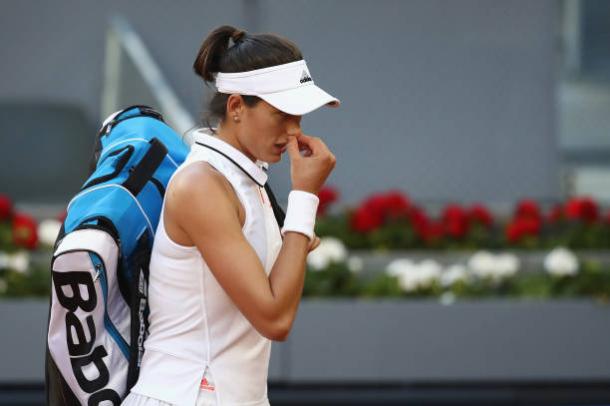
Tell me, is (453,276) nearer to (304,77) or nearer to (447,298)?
(447,298)

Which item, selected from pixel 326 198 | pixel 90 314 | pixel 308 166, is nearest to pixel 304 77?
pixel 308 166

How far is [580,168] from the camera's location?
805 centimetres

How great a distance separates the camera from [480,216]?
709 cm

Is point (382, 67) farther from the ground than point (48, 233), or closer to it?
farther from the ground

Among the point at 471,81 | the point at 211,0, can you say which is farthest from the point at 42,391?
the point at 471,81

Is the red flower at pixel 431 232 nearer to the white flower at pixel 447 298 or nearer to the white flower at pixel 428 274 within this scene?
the white flower at pixel 428 274

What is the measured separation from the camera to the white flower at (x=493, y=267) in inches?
259

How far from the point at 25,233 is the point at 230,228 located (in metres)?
4.55

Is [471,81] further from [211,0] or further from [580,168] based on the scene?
[211,0]

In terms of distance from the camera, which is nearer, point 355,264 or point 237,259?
point 237,259

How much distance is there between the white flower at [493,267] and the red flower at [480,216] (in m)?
0.46

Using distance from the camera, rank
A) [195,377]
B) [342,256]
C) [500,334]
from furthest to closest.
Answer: [342,256], [500,334], [195,377]

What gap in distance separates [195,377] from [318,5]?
5861 mm

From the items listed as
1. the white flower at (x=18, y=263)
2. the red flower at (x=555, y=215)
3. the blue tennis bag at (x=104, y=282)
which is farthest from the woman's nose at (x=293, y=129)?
the red flower at (x=555, y=215)
